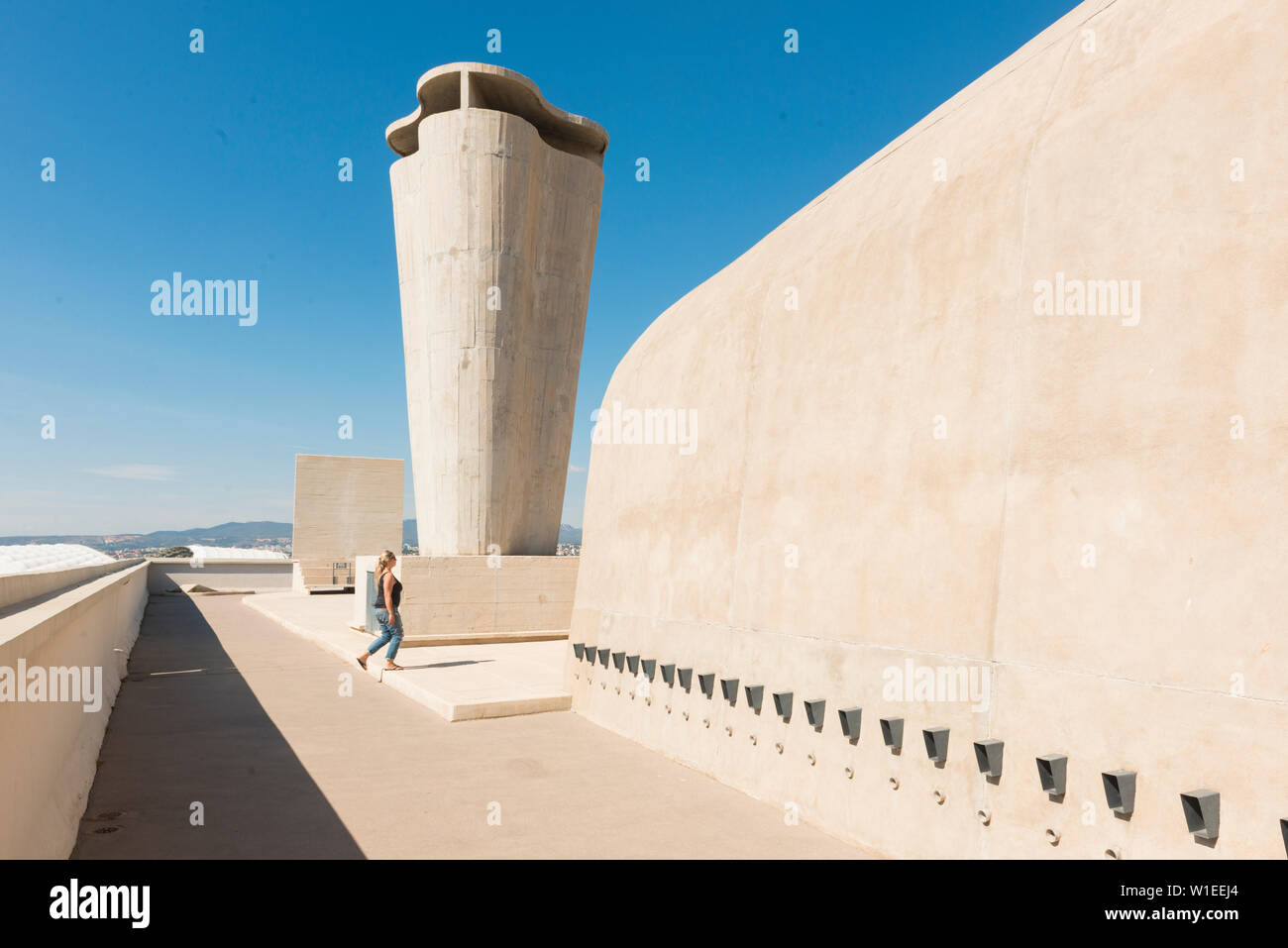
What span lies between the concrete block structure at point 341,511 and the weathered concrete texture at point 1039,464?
86.1ft

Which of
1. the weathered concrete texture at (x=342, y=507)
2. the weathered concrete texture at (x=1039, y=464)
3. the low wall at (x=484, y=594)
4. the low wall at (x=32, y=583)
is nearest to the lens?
the weathered concrete texture at (x=1039, y=464)

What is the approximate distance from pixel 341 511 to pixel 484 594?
735 inches

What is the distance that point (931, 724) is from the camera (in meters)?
4.39

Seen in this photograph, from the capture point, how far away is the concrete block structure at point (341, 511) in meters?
29.8

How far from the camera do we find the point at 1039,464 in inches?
158

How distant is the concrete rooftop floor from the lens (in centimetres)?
489

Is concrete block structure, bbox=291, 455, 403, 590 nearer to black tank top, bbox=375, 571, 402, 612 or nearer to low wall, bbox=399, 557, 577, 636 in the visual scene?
low wall, bbox=399, 557, 577, 636

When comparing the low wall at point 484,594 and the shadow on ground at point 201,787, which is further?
the low wall at point 484,594

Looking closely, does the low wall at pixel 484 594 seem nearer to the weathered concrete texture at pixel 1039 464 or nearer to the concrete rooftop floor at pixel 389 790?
the concrete rooftop floor at pixel 389 790

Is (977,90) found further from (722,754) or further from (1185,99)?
(722,754)

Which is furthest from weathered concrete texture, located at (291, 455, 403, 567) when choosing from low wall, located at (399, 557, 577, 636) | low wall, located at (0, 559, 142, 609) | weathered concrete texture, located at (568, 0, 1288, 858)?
weathered concrete texture, located at (568, 0, 1288, 858)

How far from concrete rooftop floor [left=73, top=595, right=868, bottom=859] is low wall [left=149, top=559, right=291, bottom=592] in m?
26.4

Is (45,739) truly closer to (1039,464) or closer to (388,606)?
(1039,464)

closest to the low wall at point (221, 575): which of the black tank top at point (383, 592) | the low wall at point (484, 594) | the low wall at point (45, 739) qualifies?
the low wall at point (484, 594)
